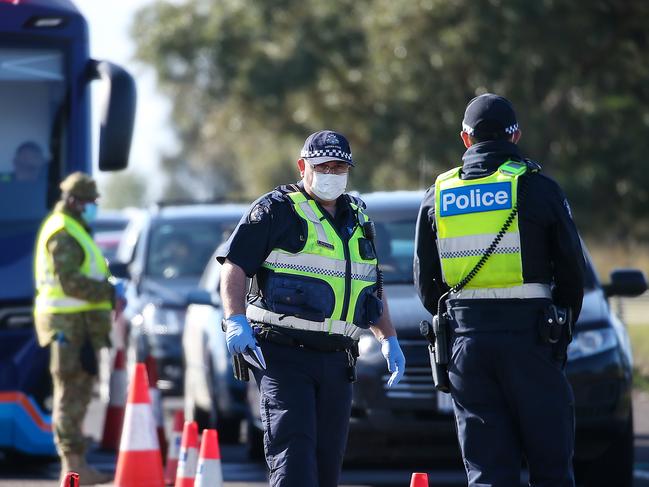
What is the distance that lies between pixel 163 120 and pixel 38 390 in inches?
2083

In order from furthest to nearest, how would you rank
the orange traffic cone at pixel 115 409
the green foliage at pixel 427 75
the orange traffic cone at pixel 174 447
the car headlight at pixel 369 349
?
the green foliage at pixel 427 75 < the orange traffic cone at pixel 115 409 < the orange traffic cone at pixel 174 447 < the car headlight at pixel 369 349

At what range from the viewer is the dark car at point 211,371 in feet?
39.0

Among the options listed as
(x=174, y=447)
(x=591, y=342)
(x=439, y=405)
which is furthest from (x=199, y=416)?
(x=591, y=342)

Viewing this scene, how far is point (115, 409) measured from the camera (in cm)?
1260

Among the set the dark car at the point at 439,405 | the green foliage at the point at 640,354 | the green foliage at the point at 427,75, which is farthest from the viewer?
the green foliage at the point at 427,75

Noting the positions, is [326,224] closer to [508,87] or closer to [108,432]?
[108,432]

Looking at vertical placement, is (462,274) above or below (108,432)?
above

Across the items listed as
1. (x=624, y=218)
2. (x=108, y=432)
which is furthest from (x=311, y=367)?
(x=624, y=218)

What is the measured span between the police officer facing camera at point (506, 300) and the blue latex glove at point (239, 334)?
78 centimetres

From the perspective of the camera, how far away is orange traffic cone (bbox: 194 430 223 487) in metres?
7.62

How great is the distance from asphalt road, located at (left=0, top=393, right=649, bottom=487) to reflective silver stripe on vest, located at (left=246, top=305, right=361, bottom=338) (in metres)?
3.24

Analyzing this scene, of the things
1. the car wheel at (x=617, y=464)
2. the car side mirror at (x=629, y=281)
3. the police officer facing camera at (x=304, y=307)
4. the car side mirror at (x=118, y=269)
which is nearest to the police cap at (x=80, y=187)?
the car side mirror at (x=118, y=269)

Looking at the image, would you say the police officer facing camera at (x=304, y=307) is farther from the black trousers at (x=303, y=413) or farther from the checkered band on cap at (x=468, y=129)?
the checkered band on cap at (x=468, y=129)

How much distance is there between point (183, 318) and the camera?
1537 centimetres
